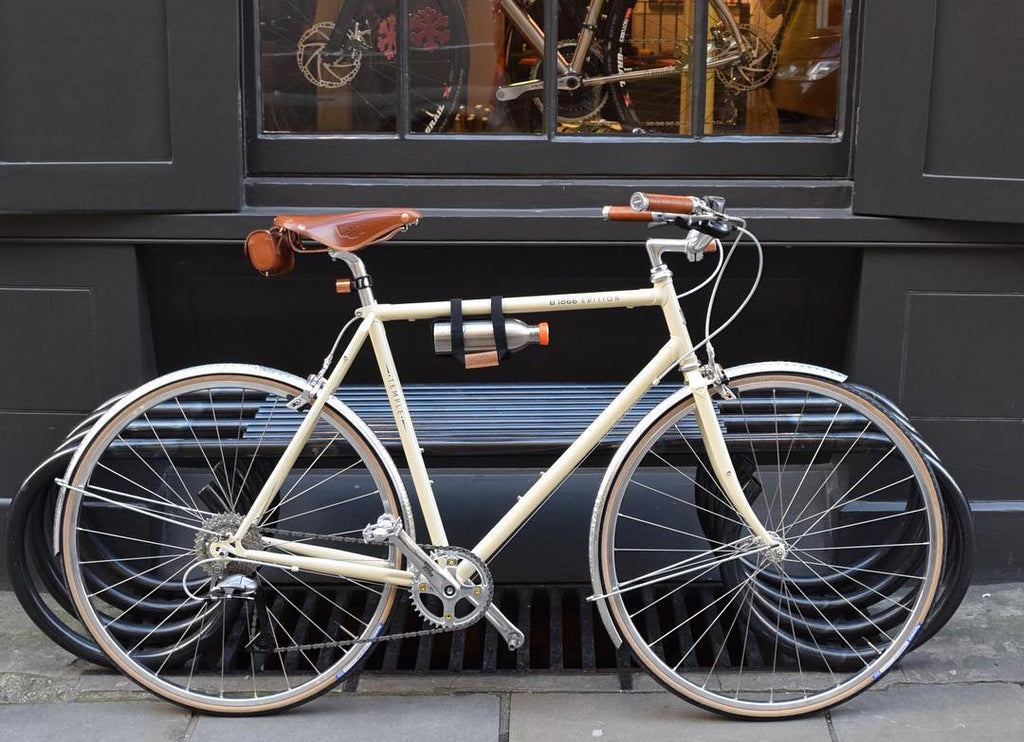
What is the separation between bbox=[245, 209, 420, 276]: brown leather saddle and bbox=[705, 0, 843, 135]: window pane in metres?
1.35

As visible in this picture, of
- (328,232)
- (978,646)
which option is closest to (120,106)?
(328,232)

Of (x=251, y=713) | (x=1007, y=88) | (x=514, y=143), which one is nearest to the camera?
(x=251, y=713)

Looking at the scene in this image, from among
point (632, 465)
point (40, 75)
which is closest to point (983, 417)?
point (632, 465)

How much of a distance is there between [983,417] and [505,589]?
171 cm

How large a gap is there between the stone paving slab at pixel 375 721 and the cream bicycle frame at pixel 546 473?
1.32 ft

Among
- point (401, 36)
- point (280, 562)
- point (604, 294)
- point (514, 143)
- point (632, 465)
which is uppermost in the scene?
point (401, 36)

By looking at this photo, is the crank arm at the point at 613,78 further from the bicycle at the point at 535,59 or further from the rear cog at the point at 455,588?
the rear cog at the point at 455,588

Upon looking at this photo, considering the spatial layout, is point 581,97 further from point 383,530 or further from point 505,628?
point 505,628

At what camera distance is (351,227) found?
318 cm

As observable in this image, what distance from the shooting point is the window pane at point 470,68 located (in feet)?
13.2

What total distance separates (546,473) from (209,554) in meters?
0.94

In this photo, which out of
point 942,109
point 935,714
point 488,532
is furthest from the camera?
point 942,109

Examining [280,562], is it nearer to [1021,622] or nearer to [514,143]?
[514,143]

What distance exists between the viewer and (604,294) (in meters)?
3.17
